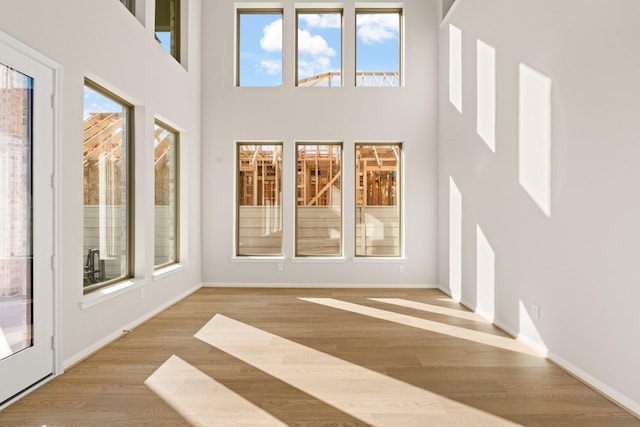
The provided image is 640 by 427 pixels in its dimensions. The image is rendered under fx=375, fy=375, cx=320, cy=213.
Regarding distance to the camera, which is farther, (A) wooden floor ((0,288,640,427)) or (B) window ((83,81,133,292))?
(B) window ((83,81,133,292))

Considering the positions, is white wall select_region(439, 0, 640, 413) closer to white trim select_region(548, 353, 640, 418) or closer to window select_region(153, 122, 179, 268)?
white trim select_region(548, 353, 640, 418)

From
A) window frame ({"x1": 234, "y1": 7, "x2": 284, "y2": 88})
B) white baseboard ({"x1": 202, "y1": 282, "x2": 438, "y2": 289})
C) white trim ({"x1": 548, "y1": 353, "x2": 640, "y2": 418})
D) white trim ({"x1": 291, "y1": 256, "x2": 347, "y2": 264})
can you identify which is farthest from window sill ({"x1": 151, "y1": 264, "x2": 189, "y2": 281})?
white trim ({"x1": 548, "y1": 353, "x2": 640, "y2": 418})

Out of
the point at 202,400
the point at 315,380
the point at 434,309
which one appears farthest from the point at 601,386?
the point at 202,400

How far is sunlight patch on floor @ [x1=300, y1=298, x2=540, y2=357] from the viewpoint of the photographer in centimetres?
327

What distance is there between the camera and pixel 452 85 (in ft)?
16.6

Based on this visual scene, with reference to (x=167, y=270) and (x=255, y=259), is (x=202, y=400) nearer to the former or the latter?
(x=167, y=270)

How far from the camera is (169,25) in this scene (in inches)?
195

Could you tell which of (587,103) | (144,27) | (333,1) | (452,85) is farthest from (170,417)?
(333,1)

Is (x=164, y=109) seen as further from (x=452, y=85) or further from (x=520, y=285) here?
(x=520, y=285)

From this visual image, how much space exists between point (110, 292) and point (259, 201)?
2959 millimetres

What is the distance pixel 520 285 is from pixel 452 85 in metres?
2.90

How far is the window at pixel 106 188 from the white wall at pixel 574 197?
3.78 meters

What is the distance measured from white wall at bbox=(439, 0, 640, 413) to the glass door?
3.66 m

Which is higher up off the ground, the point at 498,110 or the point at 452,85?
the point at 452,85
